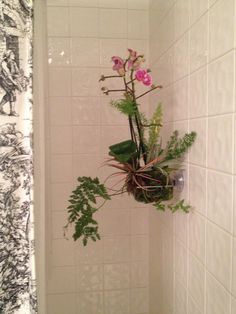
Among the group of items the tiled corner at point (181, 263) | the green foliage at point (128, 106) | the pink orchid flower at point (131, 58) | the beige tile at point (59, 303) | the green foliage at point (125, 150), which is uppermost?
the pink orchid flower at point (131, 58)

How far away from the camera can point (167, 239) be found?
1.02 meters

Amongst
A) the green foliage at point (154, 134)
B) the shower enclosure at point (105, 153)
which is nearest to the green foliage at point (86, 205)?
the shower enclosure at point (105, 153)

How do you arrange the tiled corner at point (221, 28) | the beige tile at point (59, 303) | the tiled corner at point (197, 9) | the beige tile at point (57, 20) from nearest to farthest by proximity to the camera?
1. the tiled corner at point (221, 28)
2. the tiled corner at point (197, 9)
3. the beige tile at point (57, 20)
4. the beige tile at point (59, 303)

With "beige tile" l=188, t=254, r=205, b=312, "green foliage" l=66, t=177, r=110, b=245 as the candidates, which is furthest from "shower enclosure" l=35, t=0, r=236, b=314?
"green foliage" l=66, t=177, r=110, b=245

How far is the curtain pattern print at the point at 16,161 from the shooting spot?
68 centimetres

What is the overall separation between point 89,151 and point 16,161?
0.55 meters

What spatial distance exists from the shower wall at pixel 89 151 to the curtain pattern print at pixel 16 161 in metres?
0.42

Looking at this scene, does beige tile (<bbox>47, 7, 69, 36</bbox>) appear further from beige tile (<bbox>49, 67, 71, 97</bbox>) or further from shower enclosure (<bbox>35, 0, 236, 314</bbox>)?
beige tile (<bbox>49, 67, 71, 97</bbox>)

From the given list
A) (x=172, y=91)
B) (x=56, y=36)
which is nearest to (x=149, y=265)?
(x=172, y=91)

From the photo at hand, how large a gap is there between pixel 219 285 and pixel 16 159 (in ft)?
2.13

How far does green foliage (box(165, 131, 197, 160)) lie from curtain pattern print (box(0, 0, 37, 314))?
1.42 feet

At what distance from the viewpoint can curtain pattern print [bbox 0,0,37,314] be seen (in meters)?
0.68

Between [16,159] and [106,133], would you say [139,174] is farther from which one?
[106,133]

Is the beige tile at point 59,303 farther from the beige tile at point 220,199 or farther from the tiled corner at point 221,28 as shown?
the tiled corner at point 221,28
